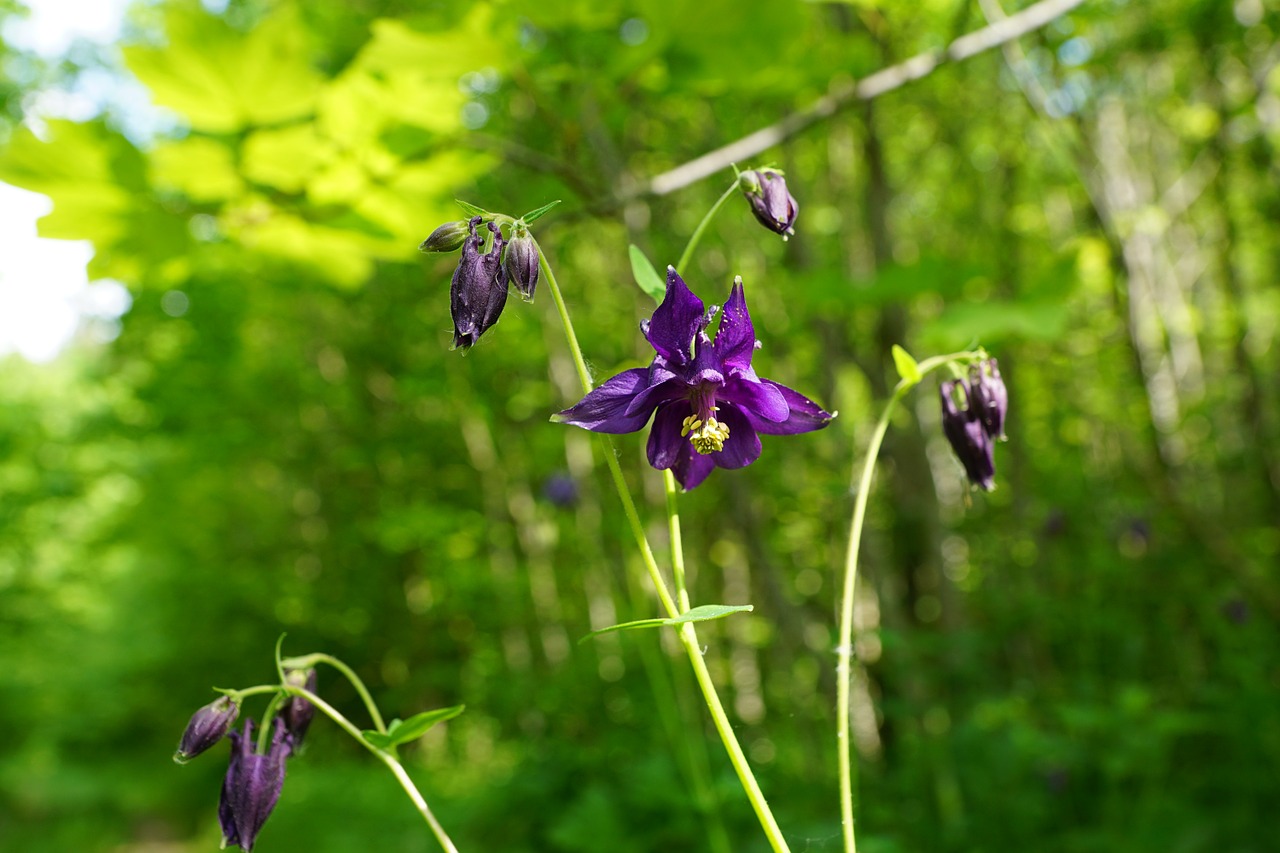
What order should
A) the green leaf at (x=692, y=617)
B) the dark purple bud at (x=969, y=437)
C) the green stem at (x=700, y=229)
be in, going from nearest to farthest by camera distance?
the green leaf at (x=692, y=617), the green stem at (x=700, y=229), the dark purple bud at (x=969, y=437)

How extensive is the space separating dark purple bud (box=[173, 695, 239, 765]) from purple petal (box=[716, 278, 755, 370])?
855 millimetres

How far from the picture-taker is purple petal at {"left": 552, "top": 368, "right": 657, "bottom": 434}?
1.11 metres

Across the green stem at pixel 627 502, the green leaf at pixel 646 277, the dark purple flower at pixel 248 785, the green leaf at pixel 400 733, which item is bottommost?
the dark purple flower at pixel 248 785

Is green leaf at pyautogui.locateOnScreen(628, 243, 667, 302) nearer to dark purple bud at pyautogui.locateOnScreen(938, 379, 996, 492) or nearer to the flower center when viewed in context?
the flower center

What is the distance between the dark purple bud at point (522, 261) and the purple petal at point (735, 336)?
25cm

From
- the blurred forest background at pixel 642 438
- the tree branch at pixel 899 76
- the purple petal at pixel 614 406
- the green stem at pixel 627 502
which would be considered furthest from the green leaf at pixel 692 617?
the tree branch at pixel 899 76

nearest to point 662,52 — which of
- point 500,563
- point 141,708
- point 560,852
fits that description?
point 560,852

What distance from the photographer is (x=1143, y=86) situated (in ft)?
27.2

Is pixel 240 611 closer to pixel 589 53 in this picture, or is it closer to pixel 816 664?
pixel 816 664

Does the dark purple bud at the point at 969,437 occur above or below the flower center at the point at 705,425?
below

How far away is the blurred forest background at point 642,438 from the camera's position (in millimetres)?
2070

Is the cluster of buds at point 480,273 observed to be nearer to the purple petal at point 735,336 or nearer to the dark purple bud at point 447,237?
the dark purple bud at point 447,237

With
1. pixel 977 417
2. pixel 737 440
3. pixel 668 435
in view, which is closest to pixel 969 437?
pixel 977 417

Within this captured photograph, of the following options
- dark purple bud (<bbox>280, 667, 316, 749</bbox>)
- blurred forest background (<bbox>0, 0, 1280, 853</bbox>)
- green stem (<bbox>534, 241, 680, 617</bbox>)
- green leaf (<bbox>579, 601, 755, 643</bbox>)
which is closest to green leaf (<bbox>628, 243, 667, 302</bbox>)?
green stem (<bbox>534, 241, 680, 617</bbox>)
